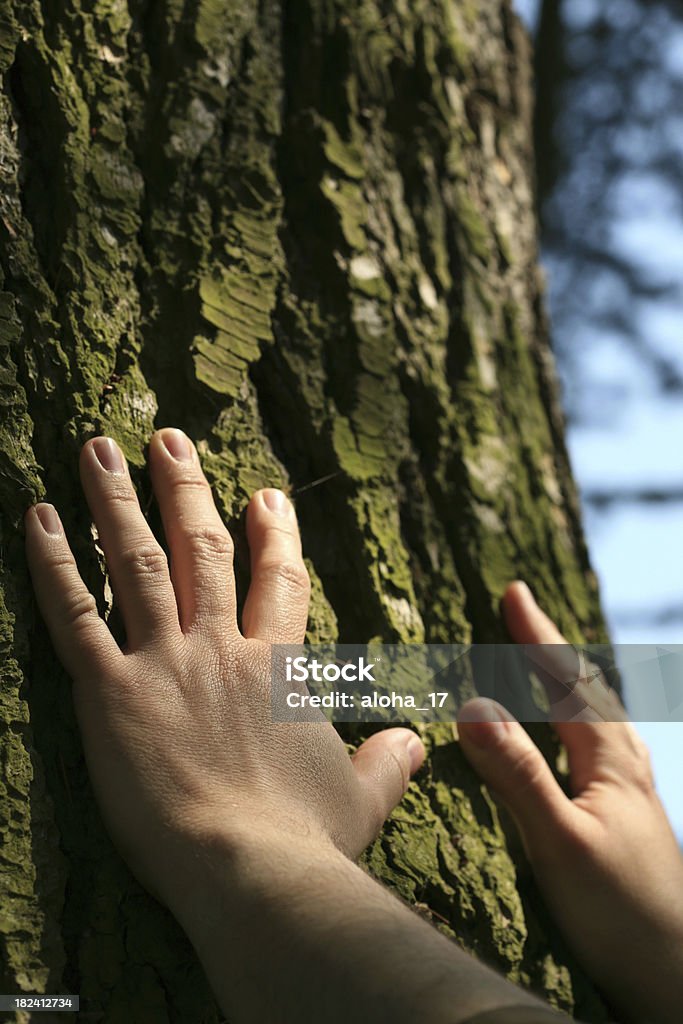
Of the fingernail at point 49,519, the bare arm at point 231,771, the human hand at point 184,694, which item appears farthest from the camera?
the fingernail at point 49,519

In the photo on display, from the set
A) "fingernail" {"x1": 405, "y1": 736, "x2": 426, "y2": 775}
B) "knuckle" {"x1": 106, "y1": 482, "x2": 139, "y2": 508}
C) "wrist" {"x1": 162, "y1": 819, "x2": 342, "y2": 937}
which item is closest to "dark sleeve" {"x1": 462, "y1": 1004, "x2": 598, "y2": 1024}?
"wrist" {"x1": 162, "y1": 819, "x2": 342, "y2": 937}

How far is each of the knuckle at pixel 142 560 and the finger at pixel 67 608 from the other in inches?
2.7

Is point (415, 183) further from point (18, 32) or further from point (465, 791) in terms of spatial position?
point (465, 791)

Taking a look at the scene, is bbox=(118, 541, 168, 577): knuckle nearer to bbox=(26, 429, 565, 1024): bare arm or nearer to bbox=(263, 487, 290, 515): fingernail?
bbox=(26, 429, 565, 1024): bare arm

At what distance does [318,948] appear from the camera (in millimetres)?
938

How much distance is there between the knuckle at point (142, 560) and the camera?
1.22 metres

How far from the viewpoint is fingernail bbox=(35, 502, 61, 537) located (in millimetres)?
1210

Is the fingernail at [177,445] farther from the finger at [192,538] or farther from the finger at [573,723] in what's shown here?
the finger at [573,723]

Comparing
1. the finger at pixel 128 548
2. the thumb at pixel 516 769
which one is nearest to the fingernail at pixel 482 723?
the thumb at pixel 516 769

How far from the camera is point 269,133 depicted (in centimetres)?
167

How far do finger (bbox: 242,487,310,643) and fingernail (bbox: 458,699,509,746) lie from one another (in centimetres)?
38

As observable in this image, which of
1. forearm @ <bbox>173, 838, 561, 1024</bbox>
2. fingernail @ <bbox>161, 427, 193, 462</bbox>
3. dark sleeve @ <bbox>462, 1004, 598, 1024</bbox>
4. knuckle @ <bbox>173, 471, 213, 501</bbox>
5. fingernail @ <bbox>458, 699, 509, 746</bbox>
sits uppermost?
fingernail @ <bbox>161, 427, 193, 462</bbox>

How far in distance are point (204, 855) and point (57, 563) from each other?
0.45 metres

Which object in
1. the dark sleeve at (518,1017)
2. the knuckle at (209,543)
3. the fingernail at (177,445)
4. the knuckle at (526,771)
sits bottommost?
the dark sleeve at (518,1017)
